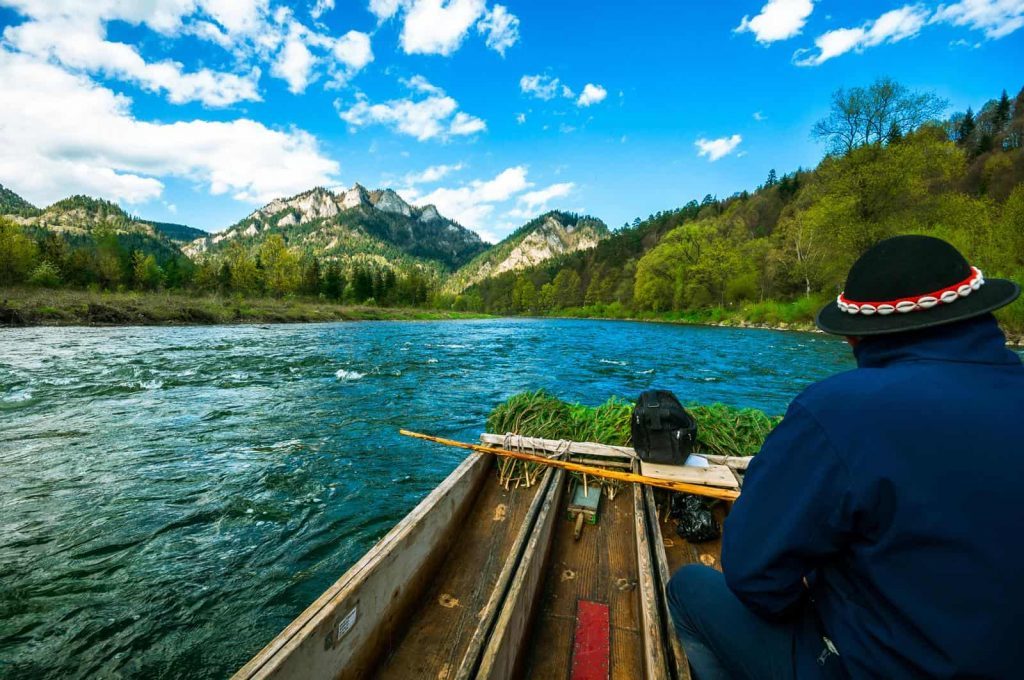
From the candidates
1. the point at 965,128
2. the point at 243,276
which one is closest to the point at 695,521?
the point at 243,276

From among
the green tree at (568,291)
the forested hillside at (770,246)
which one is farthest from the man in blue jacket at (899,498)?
the green tree at (568,291)

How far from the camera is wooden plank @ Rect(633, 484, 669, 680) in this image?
2.29 m

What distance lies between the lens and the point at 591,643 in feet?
9.77

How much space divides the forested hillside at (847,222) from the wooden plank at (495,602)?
2938 cm

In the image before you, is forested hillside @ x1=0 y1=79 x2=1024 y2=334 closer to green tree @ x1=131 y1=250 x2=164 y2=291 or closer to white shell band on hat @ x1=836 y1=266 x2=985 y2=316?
green tree @ x1=131 y1=250 x2=164 y2=291

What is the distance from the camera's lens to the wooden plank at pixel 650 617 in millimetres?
2289

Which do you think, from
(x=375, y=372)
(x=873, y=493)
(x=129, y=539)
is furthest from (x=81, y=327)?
(x=873, y=493)

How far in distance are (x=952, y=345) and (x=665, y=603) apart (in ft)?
7.84

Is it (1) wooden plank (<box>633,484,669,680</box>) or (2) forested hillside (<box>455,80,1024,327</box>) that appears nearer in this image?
(1) wooden plank (<box>633,484,669,680</box>)

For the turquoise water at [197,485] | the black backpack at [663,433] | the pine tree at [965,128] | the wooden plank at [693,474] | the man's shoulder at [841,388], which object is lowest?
the turquoise water at [197,485]

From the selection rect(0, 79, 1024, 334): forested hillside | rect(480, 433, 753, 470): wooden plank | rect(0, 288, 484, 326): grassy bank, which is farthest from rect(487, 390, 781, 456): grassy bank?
rect(0, 288, 484, 326): grassy bank

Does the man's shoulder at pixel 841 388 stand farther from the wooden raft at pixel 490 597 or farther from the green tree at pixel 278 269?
the green tree at pixel 278 269

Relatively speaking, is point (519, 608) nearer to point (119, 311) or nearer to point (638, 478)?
point (638, 478)

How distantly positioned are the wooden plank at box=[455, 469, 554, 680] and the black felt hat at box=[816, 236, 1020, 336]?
2384 mm
